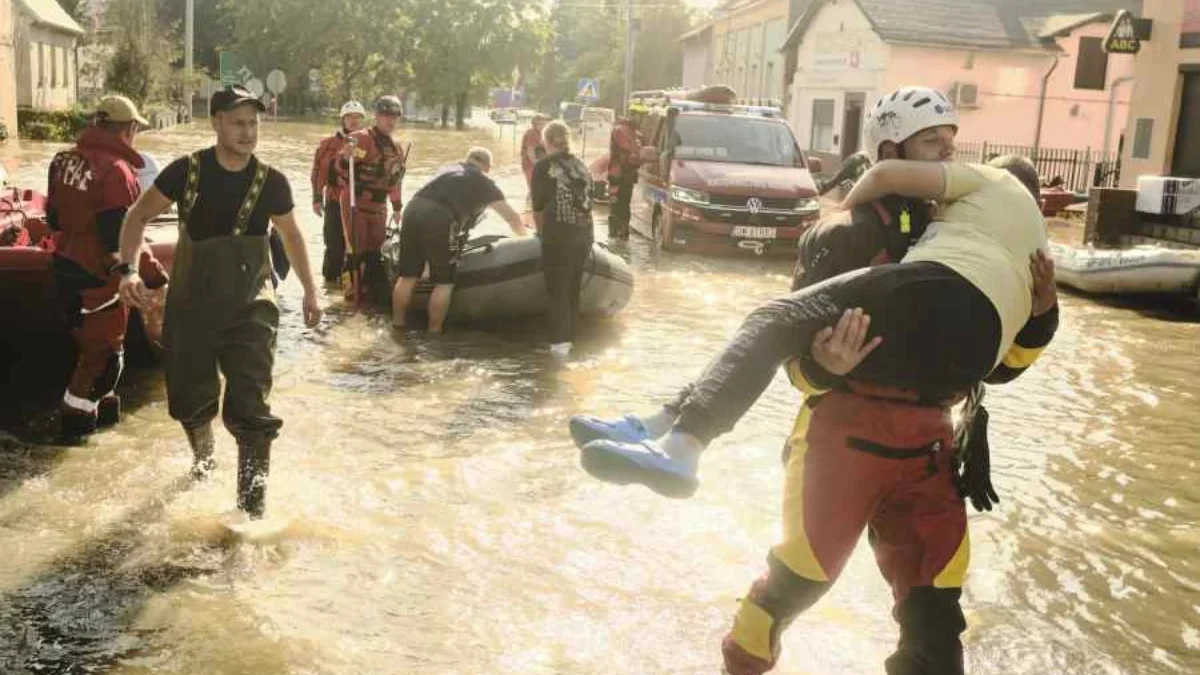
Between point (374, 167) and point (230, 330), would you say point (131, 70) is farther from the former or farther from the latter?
point (230, 330)

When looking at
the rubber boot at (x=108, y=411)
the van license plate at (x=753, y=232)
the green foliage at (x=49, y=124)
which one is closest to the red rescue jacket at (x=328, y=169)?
the rubber boot at (x=108, y=411)

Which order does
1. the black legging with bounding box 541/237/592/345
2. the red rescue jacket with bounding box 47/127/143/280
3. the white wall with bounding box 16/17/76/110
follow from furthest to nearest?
the white wall with bounding box 16/17/76/110 < the black legging with bounding box 541/237/592/345 < the red rescue jacket with bounding box 47/127/143/280

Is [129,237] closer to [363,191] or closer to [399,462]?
[399,462]

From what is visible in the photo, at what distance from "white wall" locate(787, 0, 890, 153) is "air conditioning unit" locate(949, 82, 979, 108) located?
1.88 meters

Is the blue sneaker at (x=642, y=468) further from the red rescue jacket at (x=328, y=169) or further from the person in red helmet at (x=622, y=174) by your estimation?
the person in red helmet at (x=622, y=174)

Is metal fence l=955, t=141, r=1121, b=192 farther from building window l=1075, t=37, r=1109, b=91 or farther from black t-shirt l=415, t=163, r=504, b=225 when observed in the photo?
black t-shirt l=415, t=163, r=504, b=225

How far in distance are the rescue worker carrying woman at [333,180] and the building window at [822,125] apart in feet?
93.4

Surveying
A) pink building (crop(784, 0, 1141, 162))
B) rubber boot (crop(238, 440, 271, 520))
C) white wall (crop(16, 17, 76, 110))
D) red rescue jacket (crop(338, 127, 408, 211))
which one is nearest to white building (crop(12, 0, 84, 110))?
white wall (crop(16, 17, 76, 110))

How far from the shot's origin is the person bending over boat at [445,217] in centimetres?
955

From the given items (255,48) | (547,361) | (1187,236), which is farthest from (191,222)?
(255,48)

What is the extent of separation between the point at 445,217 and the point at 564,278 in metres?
1.05

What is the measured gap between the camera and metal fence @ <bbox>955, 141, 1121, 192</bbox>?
26083 millimetres

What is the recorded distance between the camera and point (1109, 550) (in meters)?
5.73

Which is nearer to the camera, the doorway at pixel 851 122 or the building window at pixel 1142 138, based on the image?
the building window at pixel 1142 138
